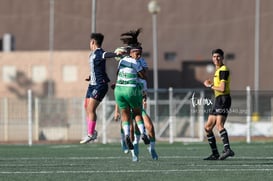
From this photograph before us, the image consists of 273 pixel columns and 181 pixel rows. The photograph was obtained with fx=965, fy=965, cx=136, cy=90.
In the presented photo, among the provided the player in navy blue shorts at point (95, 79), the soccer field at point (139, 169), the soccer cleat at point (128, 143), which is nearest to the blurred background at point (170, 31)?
the player in navy blue shorts at point (95, 79)

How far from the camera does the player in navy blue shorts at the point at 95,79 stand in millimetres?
17344

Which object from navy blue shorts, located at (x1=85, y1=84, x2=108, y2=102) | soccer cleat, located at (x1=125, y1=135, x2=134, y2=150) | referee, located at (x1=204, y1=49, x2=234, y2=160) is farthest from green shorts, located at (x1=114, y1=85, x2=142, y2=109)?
referee, located at (x1=204, y1=49, x2=234, y2=160)

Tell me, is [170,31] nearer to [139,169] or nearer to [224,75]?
[224,75]

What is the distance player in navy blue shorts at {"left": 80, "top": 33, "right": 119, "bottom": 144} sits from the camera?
17344 mm

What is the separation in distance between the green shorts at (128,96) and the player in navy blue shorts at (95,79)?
3.87 feet

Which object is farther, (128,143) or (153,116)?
(153,116)

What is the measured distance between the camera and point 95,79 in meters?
17.6

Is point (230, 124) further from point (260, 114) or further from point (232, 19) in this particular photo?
point (232, 19)

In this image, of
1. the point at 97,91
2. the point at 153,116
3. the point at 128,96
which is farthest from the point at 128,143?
the point at 153,116

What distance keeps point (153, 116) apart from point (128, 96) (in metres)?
16.6

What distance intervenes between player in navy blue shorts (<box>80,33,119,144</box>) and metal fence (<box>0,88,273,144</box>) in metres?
11.1

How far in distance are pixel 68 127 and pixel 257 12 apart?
25.1 meters

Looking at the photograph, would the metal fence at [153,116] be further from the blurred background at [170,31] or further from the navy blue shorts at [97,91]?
the blurred background at [170,31]

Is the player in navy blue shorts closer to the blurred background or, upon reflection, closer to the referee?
the referee
